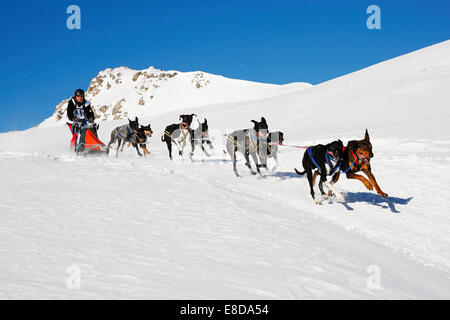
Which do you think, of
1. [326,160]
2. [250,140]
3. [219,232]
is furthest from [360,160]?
[250,140]

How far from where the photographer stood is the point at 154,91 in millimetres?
110500

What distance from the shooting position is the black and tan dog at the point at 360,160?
6312 millimetres

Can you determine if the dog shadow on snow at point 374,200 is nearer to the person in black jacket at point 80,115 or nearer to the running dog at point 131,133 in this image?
the person in black jacket at point 80,115

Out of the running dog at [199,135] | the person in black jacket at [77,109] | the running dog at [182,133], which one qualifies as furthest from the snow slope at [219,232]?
the running dog at [199,135]

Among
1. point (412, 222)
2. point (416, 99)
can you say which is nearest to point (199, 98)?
point (416, 99)

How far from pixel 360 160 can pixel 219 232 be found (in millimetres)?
3334

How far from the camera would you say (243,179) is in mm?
9383

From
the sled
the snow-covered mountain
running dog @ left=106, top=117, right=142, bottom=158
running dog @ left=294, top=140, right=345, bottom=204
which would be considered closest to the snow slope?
running dog @ left=294, top=140, right=345, bottom=204

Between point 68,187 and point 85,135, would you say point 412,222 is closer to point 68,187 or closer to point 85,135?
point 68,187

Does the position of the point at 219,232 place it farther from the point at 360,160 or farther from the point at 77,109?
the point at 77,109

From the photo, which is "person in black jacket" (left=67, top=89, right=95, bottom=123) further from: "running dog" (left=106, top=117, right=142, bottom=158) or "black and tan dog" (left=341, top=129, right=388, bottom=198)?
"black and tan dog" (left=341, top=129, right=388, bottom=198)

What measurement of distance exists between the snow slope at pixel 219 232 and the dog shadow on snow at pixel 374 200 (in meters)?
0.04

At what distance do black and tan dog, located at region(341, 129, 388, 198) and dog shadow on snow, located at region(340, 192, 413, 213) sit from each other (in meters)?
0.65
